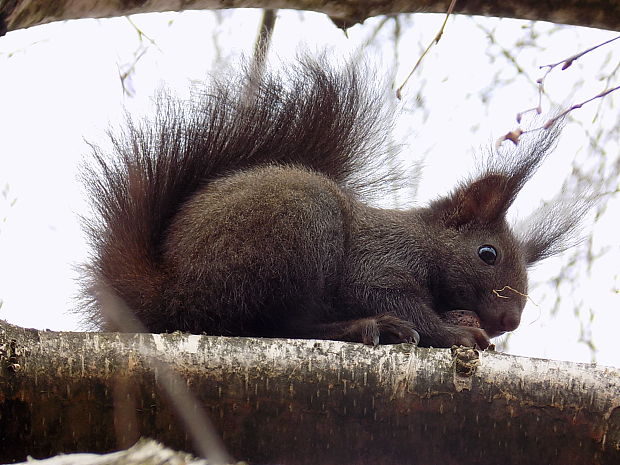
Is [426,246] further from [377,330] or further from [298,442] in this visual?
[298,442]

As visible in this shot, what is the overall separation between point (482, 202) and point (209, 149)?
4.90ft

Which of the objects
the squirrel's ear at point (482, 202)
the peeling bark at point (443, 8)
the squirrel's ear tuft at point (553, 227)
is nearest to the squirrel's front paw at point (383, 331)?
the squirrel's ear at point (482, 202)

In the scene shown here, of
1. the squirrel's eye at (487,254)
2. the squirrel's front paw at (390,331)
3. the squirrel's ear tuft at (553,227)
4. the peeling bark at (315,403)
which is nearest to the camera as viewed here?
the peeling bark at (315,403)

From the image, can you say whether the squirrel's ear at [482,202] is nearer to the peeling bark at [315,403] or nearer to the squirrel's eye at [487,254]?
the squirrel's eye at [487,254]

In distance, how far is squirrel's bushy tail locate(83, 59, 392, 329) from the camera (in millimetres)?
3094

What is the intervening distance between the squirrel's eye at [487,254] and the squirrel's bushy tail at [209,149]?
2.37ft

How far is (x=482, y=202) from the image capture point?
389cm

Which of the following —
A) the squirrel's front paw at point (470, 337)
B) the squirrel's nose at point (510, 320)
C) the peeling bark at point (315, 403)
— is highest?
the squirrel's nose at point (510, 320)

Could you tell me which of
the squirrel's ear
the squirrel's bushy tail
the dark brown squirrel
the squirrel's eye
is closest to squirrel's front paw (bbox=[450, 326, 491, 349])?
the dark brown squirrel

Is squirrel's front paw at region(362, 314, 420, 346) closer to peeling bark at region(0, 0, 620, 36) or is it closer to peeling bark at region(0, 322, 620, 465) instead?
peeling bark at region(0, 322, 620, 465)

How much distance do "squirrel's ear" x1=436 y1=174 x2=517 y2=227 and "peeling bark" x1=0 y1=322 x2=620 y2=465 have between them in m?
1.76

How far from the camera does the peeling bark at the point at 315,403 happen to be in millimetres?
2072

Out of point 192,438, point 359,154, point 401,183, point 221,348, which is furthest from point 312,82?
point 192,438

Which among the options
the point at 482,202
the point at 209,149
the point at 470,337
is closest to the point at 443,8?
the point at 482,202
